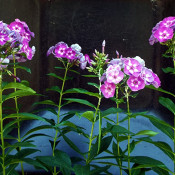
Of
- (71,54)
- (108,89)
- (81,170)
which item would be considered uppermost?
(71,54)

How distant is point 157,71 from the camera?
2469 millimetres

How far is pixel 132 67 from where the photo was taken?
1426mm

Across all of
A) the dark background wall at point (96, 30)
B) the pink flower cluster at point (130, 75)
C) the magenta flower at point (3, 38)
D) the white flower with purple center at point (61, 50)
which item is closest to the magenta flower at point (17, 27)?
the magenta flower at point (3, 38)

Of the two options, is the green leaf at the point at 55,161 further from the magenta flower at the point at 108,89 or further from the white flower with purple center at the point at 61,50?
the white flower with purple center at the point at 61,50

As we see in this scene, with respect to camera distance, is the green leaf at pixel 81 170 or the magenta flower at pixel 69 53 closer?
the green leaf at pixel 81 170

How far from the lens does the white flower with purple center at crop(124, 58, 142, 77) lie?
4.65ft

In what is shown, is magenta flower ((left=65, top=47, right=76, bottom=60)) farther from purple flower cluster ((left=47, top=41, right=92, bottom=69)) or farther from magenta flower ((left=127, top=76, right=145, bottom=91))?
magenta flower ((left=127, top=76, right=145, bottom=91))

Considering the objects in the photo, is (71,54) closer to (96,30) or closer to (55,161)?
(55,161)

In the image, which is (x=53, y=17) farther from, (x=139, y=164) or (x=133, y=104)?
(x=139, y=164)

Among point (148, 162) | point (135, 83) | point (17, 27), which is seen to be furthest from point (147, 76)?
point (17, 27)

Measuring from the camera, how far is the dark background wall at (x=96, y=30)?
2.47 m

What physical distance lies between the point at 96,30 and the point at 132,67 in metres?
1.13

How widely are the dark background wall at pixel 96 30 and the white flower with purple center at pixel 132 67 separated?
1.05 metres

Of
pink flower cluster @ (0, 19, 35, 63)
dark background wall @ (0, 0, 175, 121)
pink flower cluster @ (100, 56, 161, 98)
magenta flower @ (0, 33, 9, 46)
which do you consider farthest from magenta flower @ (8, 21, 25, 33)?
dark background wall @ (0, 0, 175, 121)
